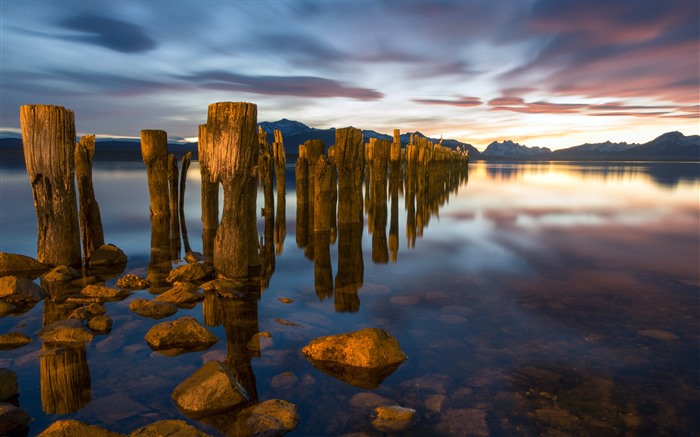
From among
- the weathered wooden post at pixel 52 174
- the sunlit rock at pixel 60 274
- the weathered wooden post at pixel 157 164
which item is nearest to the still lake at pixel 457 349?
the sunlit rock at pixel 60 274

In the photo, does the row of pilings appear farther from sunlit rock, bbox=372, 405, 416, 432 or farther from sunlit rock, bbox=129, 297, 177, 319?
sunlit rock, bbox=372, 405, 416, 432

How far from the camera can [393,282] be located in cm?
734

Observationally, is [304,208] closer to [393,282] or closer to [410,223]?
[410,223]

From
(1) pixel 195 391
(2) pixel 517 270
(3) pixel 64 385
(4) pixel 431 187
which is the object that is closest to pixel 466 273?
(2) pixel 517 270

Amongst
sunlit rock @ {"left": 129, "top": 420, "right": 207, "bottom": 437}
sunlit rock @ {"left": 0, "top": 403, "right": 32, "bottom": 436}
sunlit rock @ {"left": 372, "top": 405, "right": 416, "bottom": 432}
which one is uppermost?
sunlit rock @ {"left": 129, "top": 420, "right": 207, "bottom": 437}

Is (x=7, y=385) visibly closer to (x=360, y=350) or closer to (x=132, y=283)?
(x=360, y=350)

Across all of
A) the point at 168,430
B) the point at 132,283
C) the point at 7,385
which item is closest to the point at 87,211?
the point at 132,283

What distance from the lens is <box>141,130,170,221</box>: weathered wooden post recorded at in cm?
1039

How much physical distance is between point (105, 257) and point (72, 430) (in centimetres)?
589

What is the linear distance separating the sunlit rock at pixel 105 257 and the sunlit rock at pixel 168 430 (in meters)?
5.75

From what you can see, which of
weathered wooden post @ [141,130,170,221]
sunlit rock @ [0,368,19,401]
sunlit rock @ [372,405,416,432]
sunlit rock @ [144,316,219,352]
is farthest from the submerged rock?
weathered wooden post @ [141,130,170,221]

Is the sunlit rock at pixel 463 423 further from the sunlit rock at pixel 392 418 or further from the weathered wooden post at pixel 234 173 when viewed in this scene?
the weathered wooden post at pixel 234 173

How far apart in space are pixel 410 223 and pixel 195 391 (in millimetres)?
11318

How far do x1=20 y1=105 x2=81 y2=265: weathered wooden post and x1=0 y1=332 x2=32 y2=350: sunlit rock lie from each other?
309cm
